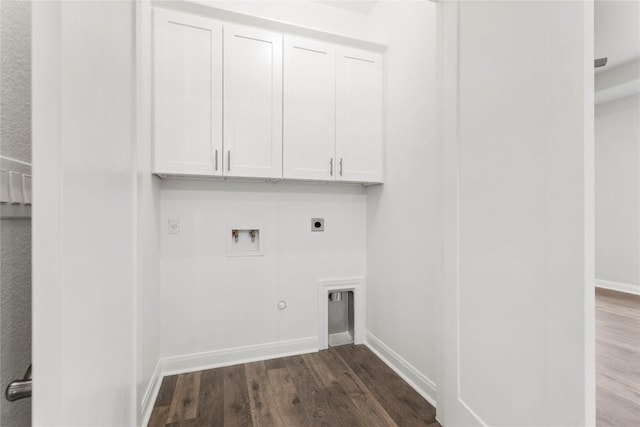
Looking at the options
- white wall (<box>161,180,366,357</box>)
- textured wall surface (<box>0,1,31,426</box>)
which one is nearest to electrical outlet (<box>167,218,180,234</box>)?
white wall (<box>161,180,366,357</box>)

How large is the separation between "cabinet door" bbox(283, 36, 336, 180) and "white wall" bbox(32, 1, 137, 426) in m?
1.16

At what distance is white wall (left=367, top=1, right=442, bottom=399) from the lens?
1.71 metres

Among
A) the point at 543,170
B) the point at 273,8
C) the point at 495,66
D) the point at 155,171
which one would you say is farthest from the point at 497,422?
the point at 273,8

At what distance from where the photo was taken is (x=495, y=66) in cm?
111

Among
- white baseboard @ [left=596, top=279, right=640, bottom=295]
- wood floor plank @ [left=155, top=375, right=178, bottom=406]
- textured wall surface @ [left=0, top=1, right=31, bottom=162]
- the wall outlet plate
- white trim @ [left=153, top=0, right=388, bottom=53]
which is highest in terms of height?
white trim @ [left=153, top=0, right=388, bottom=53]

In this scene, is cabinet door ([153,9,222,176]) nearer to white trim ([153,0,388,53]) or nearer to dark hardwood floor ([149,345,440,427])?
white trim ([153,0,388,53])

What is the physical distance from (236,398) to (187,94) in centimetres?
200

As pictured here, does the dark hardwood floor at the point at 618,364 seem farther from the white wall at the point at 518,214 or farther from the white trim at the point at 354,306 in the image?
the white trim at the point at 354,306

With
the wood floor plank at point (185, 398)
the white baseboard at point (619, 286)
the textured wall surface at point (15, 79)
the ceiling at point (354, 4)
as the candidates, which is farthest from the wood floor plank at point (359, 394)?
the white baseboard at point (619, 286)

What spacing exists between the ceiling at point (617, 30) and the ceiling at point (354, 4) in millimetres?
1946

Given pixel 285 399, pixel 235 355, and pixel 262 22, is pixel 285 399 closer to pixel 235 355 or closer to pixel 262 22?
pixel 235 355

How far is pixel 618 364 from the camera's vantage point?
2027 millimetres

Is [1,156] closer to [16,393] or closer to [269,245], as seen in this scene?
[16,393]

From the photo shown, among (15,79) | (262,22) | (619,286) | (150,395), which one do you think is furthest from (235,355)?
(619,286)
